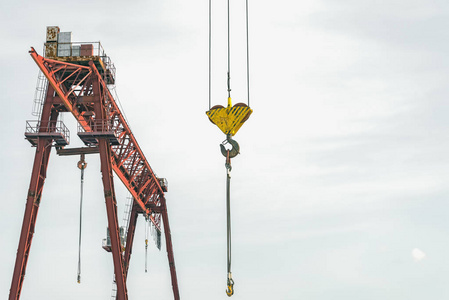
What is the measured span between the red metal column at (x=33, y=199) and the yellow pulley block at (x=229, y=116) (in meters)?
20.4

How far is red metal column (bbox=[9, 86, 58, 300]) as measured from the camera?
107 feet

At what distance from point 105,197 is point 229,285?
21786mm

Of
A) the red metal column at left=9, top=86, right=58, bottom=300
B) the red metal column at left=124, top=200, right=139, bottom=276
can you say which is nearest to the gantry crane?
the red metal column at left=9, top=86, right=58, bottom=300

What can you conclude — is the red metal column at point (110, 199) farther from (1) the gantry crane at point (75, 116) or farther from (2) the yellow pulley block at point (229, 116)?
(2) the yellow pulley block at point (229, 116)

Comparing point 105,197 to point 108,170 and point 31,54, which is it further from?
point 31,54

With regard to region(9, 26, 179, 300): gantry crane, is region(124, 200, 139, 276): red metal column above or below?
below

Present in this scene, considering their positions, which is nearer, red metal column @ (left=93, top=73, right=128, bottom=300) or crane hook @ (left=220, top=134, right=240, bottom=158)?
crane hook @ (left=220, top=134, right=240, bottom=158)

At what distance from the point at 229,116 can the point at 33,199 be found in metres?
20.7

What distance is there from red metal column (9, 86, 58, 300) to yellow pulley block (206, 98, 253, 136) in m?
20.4

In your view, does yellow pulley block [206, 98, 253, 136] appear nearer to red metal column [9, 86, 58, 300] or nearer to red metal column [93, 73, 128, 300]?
red metal column [93, 73, 128, 300]

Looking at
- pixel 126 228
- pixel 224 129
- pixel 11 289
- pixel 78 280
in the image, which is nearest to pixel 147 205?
pixel 126 228

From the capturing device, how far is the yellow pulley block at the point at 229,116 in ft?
50.7

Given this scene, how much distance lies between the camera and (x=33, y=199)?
33531mm

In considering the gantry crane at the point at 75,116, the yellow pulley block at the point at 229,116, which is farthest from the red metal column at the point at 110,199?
the yellow pulley block at the point at 229,116
